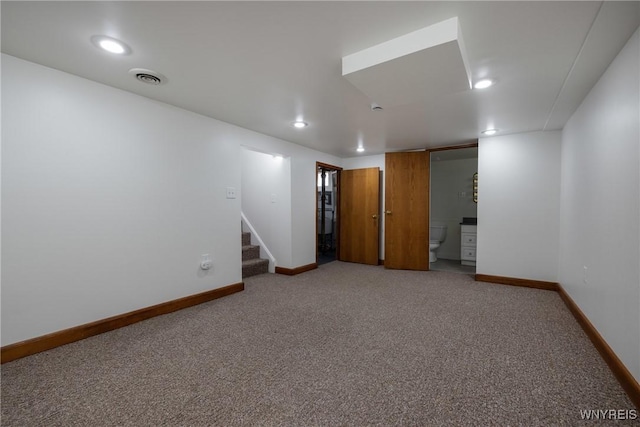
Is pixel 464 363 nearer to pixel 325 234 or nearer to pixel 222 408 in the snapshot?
pixel 222 408

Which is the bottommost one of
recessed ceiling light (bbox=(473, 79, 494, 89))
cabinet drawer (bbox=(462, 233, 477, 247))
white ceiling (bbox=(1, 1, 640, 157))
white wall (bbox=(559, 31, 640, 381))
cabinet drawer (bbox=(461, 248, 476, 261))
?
cabinet drawer (bbox=(461, 248, 476, 261))

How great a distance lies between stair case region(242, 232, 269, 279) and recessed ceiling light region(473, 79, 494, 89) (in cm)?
359

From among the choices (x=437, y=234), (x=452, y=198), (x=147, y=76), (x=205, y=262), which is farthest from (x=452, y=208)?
(x=147, y=76)

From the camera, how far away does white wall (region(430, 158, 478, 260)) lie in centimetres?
566

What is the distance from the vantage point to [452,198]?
5.82 meters

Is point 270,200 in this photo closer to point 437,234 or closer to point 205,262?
point 205,262

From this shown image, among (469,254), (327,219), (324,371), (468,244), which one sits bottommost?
(324,371)

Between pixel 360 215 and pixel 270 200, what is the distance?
1.72 metres

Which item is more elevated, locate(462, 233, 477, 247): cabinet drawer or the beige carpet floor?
locate(462, 233, 477, 247): cabinet drawer

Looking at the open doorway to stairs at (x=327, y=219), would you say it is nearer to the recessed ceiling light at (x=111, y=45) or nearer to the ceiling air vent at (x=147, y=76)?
the ceiling air vent at (x=147, y=76)

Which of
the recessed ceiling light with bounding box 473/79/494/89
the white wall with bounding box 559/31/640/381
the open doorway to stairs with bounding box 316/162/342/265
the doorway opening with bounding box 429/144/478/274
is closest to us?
the white wall with bounding box 559/31/640/381

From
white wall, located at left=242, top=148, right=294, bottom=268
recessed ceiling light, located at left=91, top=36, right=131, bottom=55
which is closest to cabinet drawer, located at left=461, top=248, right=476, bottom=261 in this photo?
white wall, located at left=242, top=148, right=294, bottom=268

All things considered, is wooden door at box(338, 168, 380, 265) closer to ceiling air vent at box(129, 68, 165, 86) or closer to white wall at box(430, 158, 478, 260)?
white wall at box(430, 158, 478, 260)
